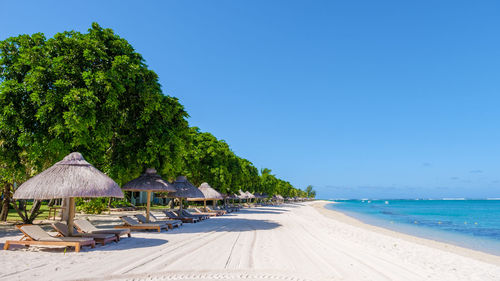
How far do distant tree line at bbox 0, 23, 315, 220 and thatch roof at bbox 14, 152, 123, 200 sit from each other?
2.80 meters

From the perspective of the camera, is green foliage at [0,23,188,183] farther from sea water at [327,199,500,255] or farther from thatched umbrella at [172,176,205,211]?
sea water at [327,199,500,255]

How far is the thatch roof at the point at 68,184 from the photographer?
8.97 m

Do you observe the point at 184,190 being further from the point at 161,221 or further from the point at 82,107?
the point at 82,107

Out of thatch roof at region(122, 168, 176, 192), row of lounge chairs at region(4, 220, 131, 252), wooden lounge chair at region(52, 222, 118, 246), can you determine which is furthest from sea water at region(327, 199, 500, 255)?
row of lounge chairs at region(4, 220, 131, 252)

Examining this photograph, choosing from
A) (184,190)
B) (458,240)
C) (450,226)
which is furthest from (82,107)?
(450,226)

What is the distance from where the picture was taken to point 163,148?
1536cm

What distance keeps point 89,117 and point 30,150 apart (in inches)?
103

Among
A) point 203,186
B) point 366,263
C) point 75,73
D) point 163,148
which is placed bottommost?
point 366,263

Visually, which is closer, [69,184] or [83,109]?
[69,184]

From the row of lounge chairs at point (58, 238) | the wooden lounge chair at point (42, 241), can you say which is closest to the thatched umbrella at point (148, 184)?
the row of lounge chairs at point (58, 238)

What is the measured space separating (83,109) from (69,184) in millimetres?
4255

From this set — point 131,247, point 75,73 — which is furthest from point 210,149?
point 131,247

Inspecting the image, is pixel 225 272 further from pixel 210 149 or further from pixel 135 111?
pixel 210 149

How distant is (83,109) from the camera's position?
12.4 meters
